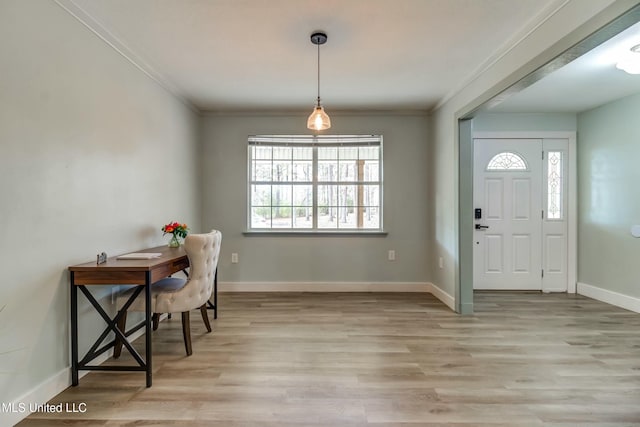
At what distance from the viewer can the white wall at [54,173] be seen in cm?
166

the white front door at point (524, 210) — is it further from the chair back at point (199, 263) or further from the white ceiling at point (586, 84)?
the chair back at point (199, 263)

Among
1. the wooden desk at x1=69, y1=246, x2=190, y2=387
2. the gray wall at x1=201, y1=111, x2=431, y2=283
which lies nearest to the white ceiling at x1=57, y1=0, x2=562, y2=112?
the gray wall at x1=201, y1=111, x2=431, y2=283

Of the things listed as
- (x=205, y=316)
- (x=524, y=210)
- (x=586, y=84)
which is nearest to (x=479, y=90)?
(x=586, y=84)

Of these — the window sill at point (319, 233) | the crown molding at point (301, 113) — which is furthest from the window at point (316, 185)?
the crown molding at point (301, 113)

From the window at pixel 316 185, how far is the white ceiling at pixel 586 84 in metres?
1.71

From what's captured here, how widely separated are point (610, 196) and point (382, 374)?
3.74m

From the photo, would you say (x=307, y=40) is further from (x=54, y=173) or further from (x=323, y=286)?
(x=323, y=286)

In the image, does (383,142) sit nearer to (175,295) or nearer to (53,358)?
(175,295)

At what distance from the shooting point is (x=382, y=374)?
2.18 metres

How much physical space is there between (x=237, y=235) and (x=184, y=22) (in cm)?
268

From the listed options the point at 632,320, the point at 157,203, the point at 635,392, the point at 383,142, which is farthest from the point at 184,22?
the point at 632,320

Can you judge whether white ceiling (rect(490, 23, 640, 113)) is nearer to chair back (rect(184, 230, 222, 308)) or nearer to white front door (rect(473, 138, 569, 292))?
white front door (rect(473, 138, 569, 292))

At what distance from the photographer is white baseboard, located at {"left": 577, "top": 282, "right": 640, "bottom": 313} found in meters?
3.53

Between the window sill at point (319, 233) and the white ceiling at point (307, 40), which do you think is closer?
the white ceiling at point (307, 40)
